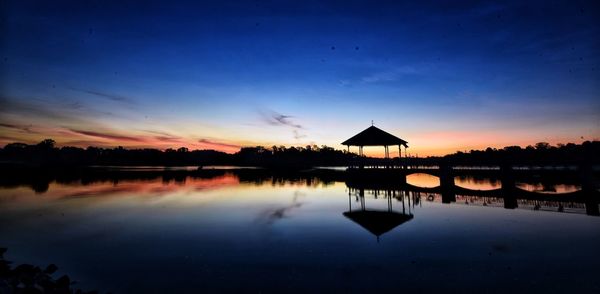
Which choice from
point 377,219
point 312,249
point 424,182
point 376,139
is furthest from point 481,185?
point 312,249

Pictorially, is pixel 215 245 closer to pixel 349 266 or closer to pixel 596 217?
pixel 349 266

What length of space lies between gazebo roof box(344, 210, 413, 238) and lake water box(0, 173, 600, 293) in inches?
3.8

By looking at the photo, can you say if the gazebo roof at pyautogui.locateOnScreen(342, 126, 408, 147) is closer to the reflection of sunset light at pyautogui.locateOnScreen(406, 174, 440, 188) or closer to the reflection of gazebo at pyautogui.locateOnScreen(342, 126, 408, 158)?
the reflection of gazebo at pyautogui.locateOnScreen(342, 126, 408, 158)

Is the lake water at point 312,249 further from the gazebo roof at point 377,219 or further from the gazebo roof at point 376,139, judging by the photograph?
the gazebo roof at point 376,139

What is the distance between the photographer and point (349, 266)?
853cm

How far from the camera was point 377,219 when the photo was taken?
15.6m

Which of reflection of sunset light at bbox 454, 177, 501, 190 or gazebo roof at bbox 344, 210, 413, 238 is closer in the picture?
gazebo roof at bbox 344, 210, 413, 238

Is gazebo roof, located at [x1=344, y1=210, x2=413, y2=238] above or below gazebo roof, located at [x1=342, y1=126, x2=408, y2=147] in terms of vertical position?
below

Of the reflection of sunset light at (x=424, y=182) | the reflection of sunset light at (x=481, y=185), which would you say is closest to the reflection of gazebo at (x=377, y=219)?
the reflection of sunset light at (x=481, y=185)

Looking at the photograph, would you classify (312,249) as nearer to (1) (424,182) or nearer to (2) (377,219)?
(2) (377,219)

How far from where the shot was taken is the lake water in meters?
7.41

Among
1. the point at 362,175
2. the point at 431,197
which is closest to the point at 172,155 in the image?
the point at 362,175

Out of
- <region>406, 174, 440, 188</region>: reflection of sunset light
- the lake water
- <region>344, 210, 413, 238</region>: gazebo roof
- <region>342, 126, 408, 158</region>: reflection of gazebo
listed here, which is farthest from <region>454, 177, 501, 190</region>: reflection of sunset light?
<region>344, 210, 413, 238</region>: gazebo roof

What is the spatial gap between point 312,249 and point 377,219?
6509mm
